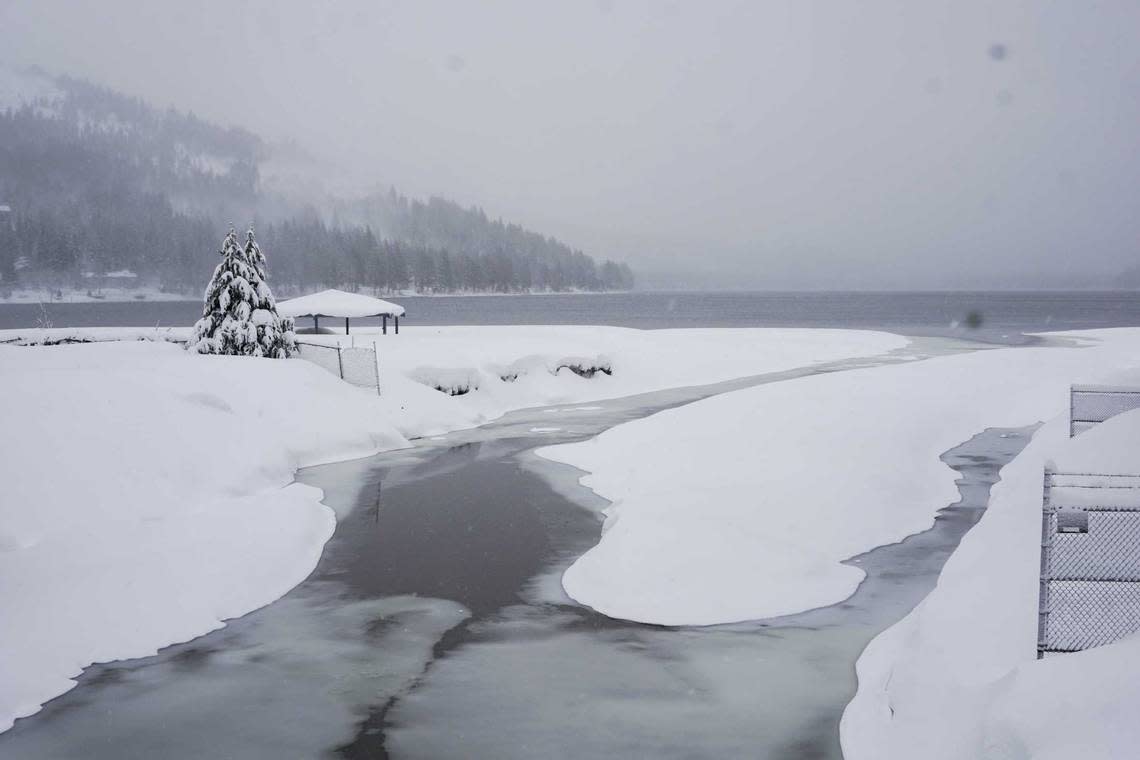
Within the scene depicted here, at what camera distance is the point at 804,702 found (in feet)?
32.2

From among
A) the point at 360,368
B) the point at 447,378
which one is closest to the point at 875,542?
the point at 360,368

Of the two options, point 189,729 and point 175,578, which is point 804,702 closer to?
point 189,729

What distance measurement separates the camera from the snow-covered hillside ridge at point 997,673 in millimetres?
6352

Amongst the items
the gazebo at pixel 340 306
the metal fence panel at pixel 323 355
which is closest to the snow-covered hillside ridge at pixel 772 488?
the metal fence panel at pixel 323 355

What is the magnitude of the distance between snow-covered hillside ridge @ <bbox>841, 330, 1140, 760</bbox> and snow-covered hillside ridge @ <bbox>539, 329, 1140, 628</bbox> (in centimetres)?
29

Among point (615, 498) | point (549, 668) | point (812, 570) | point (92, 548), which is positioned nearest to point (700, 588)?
point (812, 570)

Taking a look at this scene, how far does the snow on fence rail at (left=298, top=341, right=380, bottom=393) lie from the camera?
3103 centimetres

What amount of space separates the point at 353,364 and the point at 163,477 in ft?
44.8

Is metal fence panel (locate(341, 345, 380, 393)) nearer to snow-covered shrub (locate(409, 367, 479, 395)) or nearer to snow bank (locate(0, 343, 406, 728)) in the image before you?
snow-covered shrub (locate(409, 367, 479, 395))

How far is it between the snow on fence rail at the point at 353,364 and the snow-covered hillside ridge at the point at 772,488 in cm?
852

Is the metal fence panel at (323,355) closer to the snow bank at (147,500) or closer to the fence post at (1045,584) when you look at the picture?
the snow bank at (147,500)

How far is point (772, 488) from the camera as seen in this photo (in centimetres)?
1872

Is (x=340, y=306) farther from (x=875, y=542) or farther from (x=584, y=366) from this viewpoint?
(x=875, y=542)

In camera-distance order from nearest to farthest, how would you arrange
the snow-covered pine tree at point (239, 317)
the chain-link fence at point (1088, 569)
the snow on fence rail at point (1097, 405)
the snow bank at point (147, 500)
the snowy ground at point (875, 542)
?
the snowy ground at point (875, 542), the chain-link fence at point (1088, 569), the snow bank at point (147, 500), the snow on fence rail at point (1097, 405), the snow-covered pine tree at point (239, 317)
